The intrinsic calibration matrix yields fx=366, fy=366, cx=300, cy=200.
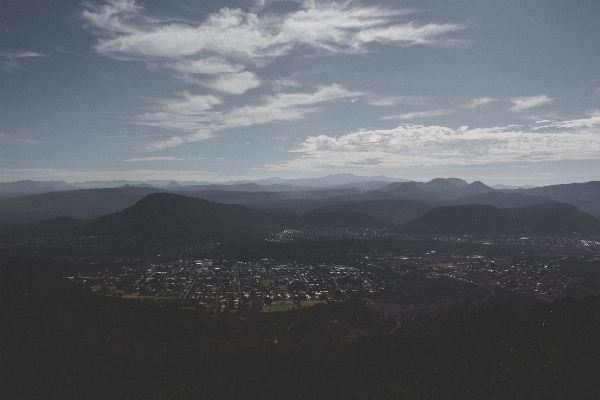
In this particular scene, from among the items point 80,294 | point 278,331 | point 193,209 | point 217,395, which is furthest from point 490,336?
point 193,209

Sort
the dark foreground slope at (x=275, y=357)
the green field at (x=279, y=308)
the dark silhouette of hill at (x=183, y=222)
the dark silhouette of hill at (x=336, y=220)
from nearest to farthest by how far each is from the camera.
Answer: the dark foreground slope at (x=275, y=357)
the green field at (x=279, y=308)
the dark silhouette of hill at (x=183, y=222)
the dark silhouette of hill at (x=336, y=220)

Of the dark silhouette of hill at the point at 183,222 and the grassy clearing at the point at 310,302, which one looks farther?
the dark silhouette of hill at the point at 183,222

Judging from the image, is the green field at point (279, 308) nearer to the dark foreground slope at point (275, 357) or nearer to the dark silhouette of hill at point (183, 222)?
the dark foreground slope at point (275, 357)

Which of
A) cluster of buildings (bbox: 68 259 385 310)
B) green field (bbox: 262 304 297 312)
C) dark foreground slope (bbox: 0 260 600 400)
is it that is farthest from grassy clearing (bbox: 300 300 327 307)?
dark foreground slope (bbox: 0 260 600 400)

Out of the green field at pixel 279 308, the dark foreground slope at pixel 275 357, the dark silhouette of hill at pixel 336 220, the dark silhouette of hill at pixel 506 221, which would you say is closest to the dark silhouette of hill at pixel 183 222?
the dark silhouette of hill at pixel 336 220

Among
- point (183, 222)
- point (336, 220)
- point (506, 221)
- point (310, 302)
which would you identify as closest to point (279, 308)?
point (310, 302)

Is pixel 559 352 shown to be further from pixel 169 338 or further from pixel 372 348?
pixel 169 338
